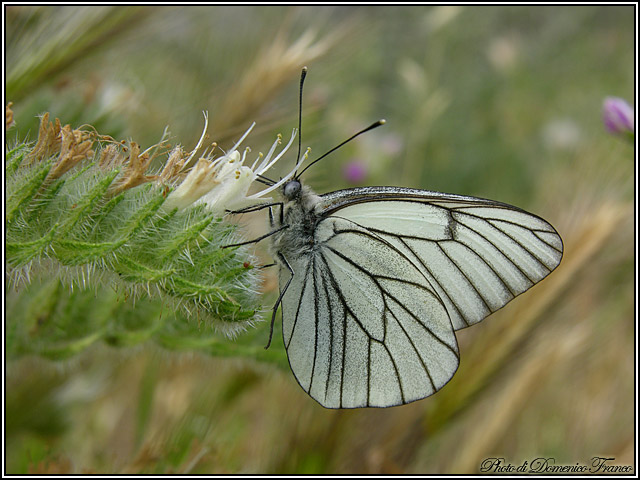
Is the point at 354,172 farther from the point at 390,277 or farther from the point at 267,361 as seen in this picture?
the point at 267,361

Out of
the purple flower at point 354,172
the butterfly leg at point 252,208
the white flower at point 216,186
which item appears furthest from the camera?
the purple flower at point 354,172

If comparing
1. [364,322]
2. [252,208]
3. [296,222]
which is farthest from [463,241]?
[252,208]

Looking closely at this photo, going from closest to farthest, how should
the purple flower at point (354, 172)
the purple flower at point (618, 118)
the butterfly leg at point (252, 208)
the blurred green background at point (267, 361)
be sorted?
the butterfly leg at point (252, 208) → the blurred green background at point (267, 361) → the purple flower at point (618, 118) → the purple flower at point (354, 172)

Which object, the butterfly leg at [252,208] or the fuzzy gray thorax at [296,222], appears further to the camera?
the fuzzy gray thorax at [296,222]

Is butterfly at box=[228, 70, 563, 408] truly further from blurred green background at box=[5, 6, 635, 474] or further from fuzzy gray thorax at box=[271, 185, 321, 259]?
blurred green background at box=[5, 6, 635, 474]

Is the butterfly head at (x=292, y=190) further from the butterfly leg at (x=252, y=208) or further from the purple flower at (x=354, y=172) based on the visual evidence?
the purple flower at (x=354, y=172)

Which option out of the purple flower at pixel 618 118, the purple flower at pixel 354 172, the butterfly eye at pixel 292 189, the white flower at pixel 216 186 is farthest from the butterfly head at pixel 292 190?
the purple flower at pixel 354 172

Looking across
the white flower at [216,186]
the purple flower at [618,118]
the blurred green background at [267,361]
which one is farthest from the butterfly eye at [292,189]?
the purple flower at [618,118]

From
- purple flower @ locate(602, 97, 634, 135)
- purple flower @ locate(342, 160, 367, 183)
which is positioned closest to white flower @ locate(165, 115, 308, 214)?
purple flower @ locate(602, 97, 634, 135)

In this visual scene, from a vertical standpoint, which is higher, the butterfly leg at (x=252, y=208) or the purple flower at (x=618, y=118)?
the purple flower at (x=618, y=118)
